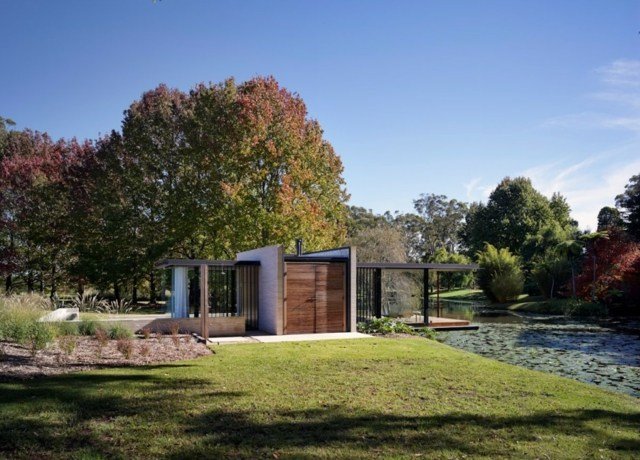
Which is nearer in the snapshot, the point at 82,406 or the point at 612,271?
the point at 82,406

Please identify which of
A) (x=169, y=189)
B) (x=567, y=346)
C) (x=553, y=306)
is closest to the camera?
(x=567, y=346)

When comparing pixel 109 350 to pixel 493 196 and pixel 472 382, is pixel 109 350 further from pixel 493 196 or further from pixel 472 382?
pixel 493 196

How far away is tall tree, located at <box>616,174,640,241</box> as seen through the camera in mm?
32375

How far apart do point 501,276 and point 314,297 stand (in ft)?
80.5

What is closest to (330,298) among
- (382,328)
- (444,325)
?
(382,328)

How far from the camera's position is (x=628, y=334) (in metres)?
18.9

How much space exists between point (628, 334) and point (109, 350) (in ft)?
59.4

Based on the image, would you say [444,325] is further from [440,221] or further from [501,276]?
[440,221]

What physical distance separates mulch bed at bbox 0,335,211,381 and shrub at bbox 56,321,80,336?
16.4 inches

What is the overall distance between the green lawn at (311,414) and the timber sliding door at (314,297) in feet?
16.9

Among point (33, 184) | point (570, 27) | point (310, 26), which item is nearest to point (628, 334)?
point (570, 27)

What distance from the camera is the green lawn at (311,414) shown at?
4.77m

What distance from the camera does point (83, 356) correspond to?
912 cm

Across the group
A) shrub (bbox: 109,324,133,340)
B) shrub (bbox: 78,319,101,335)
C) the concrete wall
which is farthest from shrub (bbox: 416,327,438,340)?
shrub (bbox: 78,319,101,335)
